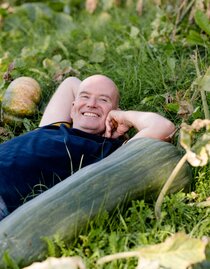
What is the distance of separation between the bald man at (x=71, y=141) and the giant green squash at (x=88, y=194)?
246 mm

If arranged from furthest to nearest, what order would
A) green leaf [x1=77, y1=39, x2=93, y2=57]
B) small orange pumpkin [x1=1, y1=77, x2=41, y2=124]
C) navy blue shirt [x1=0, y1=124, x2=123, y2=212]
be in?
green leaf [x1=77, y1=39, x2=93, y2=57] → small orange pumpkin [x1=1, y1=77, x2=41, y2=124] → navy blue shirt [x1=0, y1=124, x2=123, y2=212]

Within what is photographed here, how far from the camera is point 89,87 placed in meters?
3.82

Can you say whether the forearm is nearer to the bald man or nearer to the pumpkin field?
the bald man

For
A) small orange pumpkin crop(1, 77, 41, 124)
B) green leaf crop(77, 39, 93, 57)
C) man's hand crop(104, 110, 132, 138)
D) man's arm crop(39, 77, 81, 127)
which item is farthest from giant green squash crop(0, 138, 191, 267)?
green leaf crop(77, 39, 93, 57)

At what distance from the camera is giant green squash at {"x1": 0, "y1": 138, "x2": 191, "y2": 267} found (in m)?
2.77

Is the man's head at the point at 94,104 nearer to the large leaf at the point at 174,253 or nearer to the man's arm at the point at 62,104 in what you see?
the man's arm at the point at 62,104

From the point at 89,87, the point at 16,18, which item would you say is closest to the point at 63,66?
the point at 89,87

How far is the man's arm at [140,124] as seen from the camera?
3.41 metres

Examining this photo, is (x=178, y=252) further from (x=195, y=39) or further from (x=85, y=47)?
(x=85, y=47)

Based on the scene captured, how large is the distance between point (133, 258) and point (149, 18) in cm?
353

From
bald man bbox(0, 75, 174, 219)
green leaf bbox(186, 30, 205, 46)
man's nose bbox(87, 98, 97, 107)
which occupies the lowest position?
bald man bbox(0, 75, 174, 219)

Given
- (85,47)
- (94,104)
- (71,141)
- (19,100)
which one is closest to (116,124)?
(94,104)

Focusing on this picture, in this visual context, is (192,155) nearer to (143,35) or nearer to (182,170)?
(182,170)

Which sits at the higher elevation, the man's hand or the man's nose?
the man's nose
